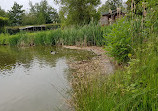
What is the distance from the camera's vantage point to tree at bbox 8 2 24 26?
43094 mm

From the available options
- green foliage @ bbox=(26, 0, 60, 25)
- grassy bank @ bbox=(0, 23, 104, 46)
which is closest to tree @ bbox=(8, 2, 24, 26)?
green foliage @ bbox=(26, 0, 60, 25)

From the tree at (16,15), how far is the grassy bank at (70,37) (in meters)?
33.2

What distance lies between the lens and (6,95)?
3105mm

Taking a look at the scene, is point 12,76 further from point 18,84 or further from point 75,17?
point 75,17

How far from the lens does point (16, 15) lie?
1828 inches

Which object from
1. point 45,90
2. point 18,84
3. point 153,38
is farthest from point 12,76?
point 153,38

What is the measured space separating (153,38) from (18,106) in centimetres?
327

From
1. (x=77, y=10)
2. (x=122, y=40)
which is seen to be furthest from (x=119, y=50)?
(x=77, y=10)

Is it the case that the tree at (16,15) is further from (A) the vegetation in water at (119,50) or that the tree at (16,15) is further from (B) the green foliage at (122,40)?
(B) the green foliage at (122,40)

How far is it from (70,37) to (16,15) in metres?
44.4

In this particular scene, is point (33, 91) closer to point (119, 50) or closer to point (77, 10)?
point (119, 50)

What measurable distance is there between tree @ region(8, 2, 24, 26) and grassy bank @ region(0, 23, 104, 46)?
1308 inches

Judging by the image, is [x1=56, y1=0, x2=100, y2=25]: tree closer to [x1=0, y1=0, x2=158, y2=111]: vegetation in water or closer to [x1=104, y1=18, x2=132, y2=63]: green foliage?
[x1=0, y1=0, x2=158, y2=111]: vegetation in water

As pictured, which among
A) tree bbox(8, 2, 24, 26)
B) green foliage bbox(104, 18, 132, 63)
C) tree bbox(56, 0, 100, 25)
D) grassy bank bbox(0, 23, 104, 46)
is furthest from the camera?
tree bbox(8, 2, 24, 26)
